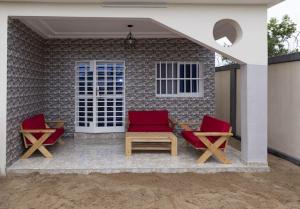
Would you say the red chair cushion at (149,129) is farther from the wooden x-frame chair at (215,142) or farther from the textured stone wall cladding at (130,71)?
the wooden x-frame chair at (215,142)

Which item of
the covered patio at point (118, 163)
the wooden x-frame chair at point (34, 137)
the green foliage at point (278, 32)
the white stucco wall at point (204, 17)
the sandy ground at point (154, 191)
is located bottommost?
the sandy ground at point (154, 191)

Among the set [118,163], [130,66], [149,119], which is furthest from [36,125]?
[130,66]

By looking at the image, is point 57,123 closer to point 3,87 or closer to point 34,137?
point 34,137

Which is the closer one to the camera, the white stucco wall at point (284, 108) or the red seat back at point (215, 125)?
the red seat back at point (215, 125)

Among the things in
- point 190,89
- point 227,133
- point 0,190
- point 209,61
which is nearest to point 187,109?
point 190,89

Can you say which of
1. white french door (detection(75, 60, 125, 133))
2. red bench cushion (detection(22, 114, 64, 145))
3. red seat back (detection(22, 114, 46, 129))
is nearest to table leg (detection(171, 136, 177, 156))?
red bench cushion (detection(22, 114, 64, 145))

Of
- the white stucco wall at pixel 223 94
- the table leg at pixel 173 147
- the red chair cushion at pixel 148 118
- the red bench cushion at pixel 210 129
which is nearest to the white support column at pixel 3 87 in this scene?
the table leg at pixel 173 147

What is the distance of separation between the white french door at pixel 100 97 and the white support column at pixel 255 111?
4.10m

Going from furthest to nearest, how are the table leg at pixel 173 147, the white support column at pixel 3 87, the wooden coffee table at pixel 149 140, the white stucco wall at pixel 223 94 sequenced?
the white stucco wall at pixel 223 94, the table leg at pixel 173 147, the wooden coffee table at pixel 149 140, the white support column at pixel 3 87

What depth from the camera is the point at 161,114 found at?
8.87 m

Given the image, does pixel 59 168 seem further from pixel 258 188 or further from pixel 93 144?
pixel 258 188

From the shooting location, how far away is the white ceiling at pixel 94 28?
7.46m

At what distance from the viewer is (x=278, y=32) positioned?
1727 centimetres

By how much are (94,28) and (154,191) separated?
487 cm
